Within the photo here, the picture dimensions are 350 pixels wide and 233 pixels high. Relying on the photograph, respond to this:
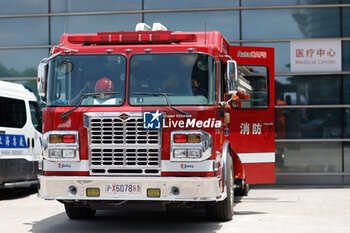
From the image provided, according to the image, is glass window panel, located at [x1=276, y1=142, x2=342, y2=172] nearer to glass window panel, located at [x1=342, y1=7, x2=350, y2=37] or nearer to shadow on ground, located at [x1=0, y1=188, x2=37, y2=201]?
glass window panel, located at [x1=342, y1=7, x2=350, y2=37]

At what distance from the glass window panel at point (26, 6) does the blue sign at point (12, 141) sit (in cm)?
533

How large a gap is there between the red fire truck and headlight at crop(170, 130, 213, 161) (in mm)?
13

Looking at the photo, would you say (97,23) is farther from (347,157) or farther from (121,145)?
(121,145)

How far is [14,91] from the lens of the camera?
1310 cm

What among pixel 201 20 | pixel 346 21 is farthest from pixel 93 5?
pixel 346 21

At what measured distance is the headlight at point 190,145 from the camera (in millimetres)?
7809

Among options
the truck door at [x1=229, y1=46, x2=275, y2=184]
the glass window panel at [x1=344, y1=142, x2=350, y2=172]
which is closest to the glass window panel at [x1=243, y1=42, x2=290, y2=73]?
the glass window panel at [x1=344, y1=142, x2=350, y2=172]

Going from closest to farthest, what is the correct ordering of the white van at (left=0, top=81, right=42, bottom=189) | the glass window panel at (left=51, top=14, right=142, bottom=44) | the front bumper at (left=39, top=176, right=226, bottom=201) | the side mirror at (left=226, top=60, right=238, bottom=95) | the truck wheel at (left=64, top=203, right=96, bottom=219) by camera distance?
the front bumper at (left=39, top=176, right=226, bottom=201)
the side mirror at (left=226, top=60, right=238, bottom=95)
the truck wheel at (left=64, top=203, right=96, bottom=219)
the white van at (left=0, top=81, right=42, bottom=189)
the glass window panel at (left=51, top=14, right=142, bottom=44)

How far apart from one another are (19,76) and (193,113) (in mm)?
10310

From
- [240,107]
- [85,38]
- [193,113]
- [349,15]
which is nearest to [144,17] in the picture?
[349,15]

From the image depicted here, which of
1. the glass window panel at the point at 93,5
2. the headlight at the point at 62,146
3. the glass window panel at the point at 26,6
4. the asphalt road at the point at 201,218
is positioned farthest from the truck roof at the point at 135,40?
the glass window panel at the point at 26,6

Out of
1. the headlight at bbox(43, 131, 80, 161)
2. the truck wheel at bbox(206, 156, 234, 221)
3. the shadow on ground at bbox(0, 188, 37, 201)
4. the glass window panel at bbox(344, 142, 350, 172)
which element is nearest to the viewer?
the headlight at bbox(43, 131, 80, 161)

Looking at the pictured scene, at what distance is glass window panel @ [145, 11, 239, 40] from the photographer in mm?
16250

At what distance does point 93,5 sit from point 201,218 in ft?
29.5
